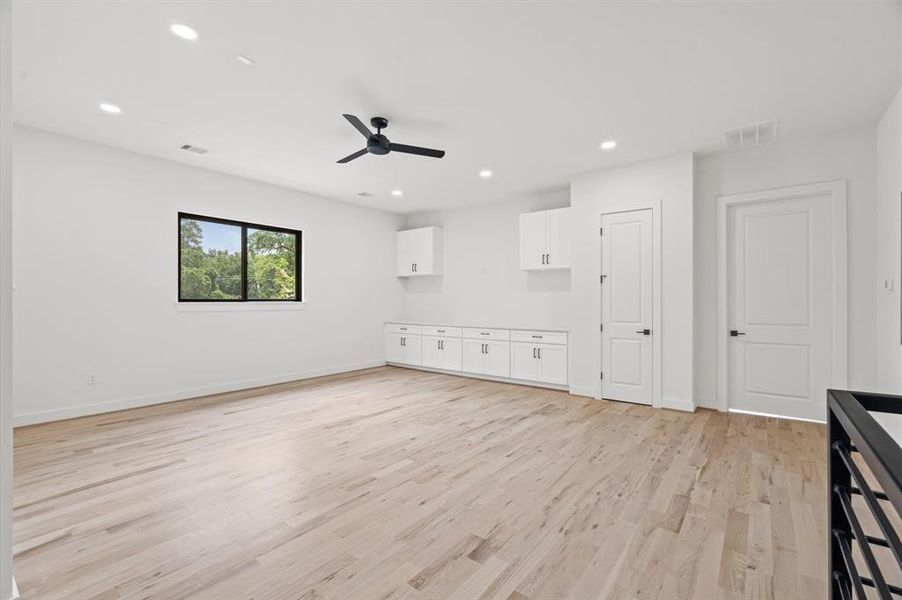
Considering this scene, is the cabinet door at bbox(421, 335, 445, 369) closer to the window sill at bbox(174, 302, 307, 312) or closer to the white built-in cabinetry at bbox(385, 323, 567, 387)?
the white built-in cabinetry at bbox(385, 323, 567, 387)

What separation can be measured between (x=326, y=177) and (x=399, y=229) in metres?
2.51

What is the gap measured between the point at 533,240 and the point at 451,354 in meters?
2.18

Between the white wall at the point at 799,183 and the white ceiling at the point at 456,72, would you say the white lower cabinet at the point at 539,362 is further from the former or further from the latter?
the white ceiling at the point at 456,72

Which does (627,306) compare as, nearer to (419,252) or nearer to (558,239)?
(558,239)

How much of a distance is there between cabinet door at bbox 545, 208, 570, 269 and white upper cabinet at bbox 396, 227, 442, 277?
7.11 ft

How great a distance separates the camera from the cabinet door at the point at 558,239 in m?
5.66

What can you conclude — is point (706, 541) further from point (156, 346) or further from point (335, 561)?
point (156, 346)

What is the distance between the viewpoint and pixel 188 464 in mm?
3066

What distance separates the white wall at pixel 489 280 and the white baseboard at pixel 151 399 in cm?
211

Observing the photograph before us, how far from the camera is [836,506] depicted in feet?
3.27

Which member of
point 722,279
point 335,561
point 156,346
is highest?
point 722,279

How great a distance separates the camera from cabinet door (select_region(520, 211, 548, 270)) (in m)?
5.90

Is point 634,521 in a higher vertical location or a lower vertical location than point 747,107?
lower

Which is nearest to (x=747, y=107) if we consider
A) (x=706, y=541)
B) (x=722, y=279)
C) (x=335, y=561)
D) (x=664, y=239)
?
(x=664, y=239)
